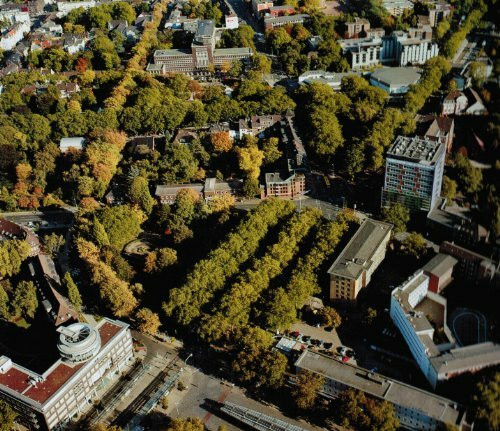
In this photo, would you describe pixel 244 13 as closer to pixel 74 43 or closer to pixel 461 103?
pixel 74 43

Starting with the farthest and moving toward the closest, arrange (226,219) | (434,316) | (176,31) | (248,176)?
(176,31) → (248,176) → (226,219) → (434,316)

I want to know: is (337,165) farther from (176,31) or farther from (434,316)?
(176,31)

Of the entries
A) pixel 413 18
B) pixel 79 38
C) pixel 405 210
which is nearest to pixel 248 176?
pixel 405 210

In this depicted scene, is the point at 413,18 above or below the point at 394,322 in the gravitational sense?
above

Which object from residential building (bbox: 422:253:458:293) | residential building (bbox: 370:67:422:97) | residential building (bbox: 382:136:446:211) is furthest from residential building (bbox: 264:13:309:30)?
residential building (bbox: 422:253:458:293)

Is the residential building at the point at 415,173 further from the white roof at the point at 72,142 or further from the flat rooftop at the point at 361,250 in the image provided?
the white roof at the point at 72,142
